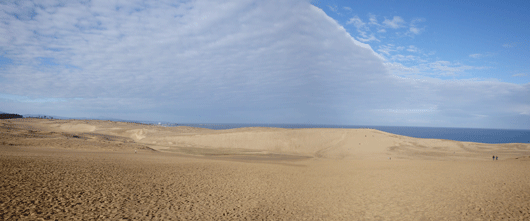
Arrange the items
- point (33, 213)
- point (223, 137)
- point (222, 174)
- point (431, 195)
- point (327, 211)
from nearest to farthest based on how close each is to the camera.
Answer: point (33, 213)
point (327, 211)
point (431, 195)
point (222, 174)
point (223, 137)

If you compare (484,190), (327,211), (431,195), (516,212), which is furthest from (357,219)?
(484,190)

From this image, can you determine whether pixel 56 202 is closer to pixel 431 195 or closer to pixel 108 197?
pixel 108 197

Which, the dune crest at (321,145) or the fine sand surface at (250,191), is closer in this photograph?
the fine sand surface at (250,191)

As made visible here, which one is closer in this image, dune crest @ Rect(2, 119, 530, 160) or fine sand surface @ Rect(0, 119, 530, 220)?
fine sand surface @ Rect(0, 119, 530, 220)

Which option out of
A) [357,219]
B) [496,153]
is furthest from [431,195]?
[496,153]

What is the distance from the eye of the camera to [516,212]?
380 inches

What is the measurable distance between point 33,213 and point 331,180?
1449 centimetres

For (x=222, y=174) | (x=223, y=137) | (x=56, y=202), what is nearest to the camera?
(x=56, y=202)

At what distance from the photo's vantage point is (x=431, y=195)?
12383 mm

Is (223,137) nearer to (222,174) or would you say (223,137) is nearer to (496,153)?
(222,174)

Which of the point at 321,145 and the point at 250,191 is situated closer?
the point at 250,191

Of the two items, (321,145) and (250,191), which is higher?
(321,145)

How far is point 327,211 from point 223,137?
34.2m

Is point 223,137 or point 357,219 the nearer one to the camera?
point 357,219
